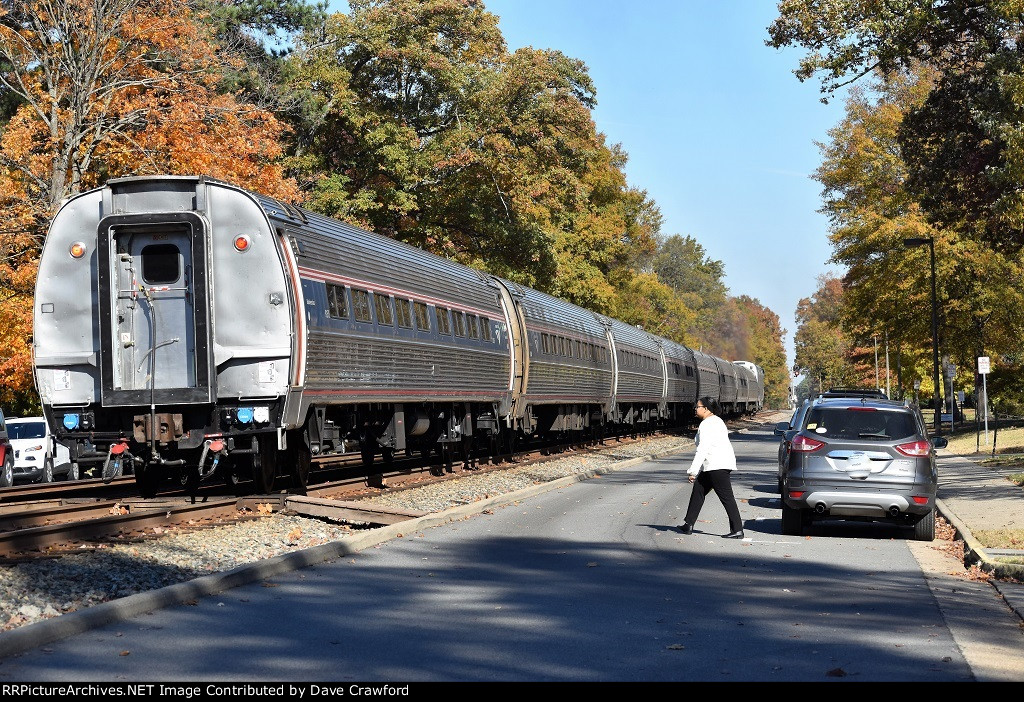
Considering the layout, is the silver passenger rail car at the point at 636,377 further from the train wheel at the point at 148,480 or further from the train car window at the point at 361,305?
the train wheel at the point at 148,480

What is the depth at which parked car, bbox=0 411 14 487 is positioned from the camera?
76.7 feet

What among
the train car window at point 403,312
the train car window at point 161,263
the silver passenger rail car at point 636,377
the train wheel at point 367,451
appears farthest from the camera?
the silver passenger rail car at point 636,377

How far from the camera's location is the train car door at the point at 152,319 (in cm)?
1559

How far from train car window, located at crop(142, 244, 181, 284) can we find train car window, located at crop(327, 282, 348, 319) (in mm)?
2201

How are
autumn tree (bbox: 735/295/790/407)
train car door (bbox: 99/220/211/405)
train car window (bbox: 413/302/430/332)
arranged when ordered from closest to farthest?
train car door (bbox: 99/220/211/405)
train car window (bbox: 413/302/430/332)
autumn tree (bbox: 735/295/790/407)

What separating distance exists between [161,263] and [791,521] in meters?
8.15

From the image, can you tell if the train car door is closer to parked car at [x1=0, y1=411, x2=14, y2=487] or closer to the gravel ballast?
the gravel ballast

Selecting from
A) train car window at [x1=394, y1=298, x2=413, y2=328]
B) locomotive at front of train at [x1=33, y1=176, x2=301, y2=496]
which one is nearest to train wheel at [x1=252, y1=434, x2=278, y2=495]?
locomotive at front of train at [x1=33, y1=176, x2=301, y2=496]

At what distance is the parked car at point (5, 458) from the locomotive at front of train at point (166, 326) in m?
7.52

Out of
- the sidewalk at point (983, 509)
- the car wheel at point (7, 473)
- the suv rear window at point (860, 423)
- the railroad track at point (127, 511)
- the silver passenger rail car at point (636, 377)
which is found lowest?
the sidewalk at point (983, 509)

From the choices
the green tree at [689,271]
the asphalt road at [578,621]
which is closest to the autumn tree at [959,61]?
the asphalt road at [578,621]

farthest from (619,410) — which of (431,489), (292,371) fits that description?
(292,371)

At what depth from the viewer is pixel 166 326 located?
15.8 meters

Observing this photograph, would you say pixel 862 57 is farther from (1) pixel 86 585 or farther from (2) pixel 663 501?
(1) pixel 86 585
